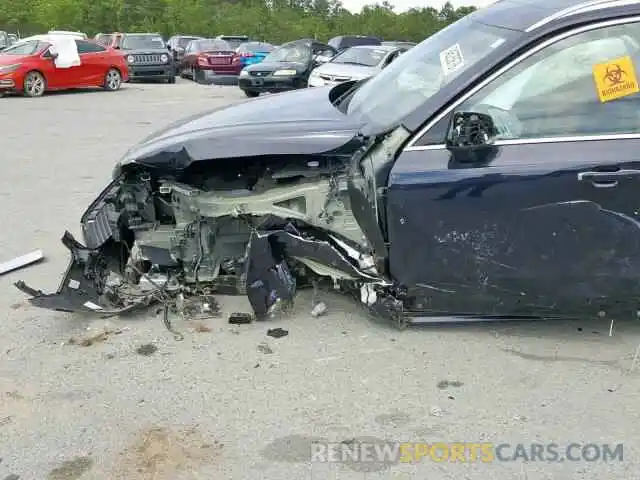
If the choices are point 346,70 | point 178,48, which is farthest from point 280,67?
point 178,48

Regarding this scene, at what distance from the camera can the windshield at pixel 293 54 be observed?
58.5ft

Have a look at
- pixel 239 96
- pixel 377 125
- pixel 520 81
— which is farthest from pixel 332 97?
pixel 239 96

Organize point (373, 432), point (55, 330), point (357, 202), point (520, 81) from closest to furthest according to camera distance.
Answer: point (373, 432) < point (520, 81) < point (357, 202) < point (55, 330)

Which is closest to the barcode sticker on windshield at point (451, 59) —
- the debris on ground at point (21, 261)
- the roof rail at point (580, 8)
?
the roof rail at point (580, 8)

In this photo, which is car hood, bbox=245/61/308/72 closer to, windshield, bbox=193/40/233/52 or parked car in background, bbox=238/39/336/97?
parked car in background, bbox=238/39/336/97

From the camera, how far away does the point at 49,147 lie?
33.0 ft

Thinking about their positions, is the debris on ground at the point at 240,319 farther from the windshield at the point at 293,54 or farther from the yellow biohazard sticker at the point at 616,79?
the windshield at the point at 293,54

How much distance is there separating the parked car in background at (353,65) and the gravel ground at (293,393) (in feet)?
34.6

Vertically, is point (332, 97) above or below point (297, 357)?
above

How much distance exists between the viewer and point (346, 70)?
14586mm

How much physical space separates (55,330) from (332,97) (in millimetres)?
2330

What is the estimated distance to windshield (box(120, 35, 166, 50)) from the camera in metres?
23.0

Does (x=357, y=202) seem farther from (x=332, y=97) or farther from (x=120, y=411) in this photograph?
(x=120, y=411)

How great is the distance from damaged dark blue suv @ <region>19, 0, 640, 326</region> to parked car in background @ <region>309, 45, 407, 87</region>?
33.4 feet
